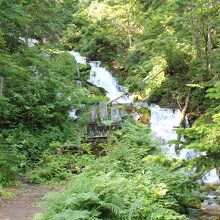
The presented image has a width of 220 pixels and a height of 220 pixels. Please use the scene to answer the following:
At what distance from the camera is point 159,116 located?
14836mm

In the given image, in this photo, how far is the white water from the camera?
10969 mm

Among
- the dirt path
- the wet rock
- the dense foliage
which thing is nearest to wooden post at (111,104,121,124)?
the dense foliage

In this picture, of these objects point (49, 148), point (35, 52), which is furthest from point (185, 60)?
point (49, 148)

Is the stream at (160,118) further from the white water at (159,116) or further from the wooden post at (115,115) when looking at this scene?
the wooden post at (115,115)

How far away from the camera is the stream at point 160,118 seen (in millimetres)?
10662

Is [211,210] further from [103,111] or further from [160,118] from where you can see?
[160,118]

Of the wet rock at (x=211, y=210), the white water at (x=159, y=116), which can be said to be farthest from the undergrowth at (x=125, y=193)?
the white water at (x=159, y=116)

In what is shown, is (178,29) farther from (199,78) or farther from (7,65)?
(7,65)

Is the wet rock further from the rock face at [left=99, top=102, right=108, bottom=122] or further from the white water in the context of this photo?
Answer: the rock face at [left=99, top=102, right=108, bottom=122]

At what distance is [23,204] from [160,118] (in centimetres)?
881

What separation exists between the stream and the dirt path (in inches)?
124

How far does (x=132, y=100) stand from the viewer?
56.0 feet

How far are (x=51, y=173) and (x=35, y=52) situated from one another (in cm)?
559

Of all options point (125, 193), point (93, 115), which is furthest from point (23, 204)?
point (93, 115)
